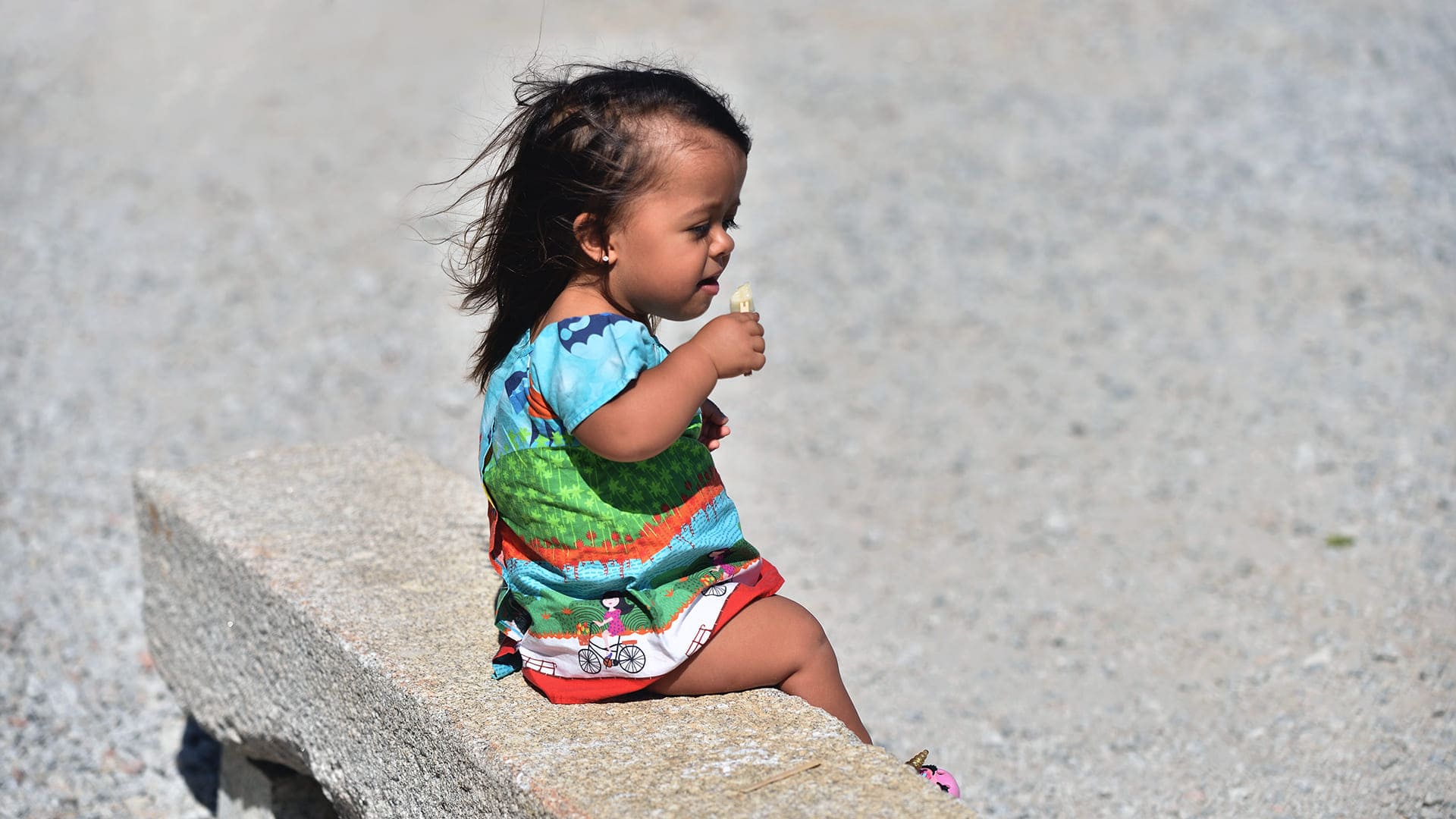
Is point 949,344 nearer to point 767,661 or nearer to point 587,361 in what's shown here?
point 767,661

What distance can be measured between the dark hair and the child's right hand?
247mm

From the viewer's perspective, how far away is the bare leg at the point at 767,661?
2.24m

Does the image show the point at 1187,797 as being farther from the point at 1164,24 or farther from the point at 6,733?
the point at 1164,24

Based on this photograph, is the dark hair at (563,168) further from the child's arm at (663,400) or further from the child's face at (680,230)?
the child's arm at (663,400)

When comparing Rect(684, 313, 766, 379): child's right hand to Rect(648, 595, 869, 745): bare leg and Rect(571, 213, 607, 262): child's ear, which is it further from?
Rect(648, 595, 869, 745): bare leg

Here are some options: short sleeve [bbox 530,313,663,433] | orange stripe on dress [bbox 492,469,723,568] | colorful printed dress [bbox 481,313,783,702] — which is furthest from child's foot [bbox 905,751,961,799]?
short sleeve [bbox 530,313,663,433]

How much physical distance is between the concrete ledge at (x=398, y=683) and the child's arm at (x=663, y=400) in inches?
18.3

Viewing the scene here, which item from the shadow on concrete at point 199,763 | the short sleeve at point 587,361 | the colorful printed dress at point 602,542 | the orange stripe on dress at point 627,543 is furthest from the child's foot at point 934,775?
the shadow on concrete at point 199,763

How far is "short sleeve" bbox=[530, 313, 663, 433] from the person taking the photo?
2061 millimetres

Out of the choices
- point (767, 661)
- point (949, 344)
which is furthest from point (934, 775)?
point (949, 344)

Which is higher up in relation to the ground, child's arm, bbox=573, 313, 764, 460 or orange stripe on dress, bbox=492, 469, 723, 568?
child's arm, bbox=573, 313, 764, 460

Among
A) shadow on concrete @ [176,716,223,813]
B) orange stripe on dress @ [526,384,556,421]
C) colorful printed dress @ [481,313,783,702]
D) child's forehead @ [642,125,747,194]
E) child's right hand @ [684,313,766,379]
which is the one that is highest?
child's forehead @ [642,125,747,194]

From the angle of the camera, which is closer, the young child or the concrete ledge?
the concrete ledge

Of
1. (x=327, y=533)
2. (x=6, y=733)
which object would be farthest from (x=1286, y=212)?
(x=6, y=733)
